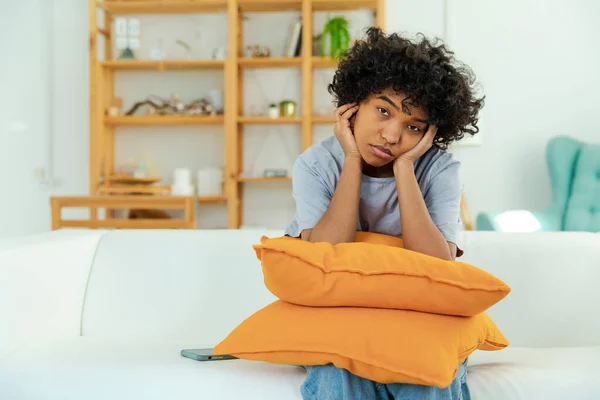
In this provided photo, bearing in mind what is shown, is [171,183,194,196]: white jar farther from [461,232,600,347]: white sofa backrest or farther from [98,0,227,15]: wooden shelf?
[461,232,600,347]: white sofa backrest

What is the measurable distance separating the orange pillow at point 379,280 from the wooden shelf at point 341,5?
3668mm

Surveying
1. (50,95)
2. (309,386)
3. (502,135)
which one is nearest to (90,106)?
(50,95)

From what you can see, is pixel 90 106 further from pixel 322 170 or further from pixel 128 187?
pixel 322 170

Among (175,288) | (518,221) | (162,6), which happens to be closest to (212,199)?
(162,6)

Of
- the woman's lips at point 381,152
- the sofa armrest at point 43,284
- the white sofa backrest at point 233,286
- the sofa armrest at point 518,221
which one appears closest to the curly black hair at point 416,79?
the woman's lips at point 381,152

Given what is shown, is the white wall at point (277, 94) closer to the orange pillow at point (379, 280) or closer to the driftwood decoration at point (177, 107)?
the driftwood decoration at point (177, 107)

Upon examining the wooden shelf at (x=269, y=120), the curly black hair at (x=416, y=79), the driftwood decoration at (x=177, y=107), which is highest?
the driftwood decoration at (x=177, y=107)

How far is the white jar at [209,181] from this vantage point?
4.84 metres

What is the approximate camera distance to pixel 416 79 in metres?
1.48

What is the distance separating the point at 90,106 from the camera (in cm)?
477

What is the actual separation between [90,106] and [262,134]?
121 centimetres

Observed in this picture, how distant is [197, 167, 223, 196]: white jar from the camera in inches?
191

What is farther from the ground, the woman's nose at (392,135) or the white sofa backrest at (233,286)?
the woman's nose at (392,135)

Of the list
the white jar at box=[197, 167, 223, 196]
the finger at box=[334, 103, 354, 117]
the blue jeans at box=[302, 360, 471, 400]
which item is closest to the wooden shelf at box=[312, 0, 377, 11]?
the white jar at box=[197, 167, 223, 196]
